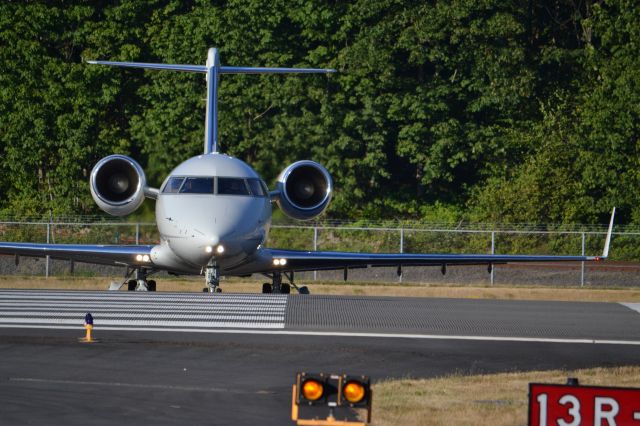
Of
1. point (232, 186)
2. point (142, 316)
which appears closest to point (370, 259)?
point (232, 186)

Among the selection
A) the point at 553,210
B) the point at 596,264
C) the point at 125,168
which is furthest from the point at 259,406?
the point at 553,210

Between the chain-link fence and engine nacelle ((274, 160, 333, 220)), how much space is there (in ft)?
34.8

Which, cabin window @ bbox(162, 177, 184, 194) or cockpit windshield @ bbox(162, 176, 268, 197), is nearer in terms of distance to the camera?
cockpit windshield @ bbox(162, 176, 268, 197)

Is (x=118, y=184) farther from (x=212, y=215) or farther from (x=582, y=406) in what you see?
(x=582, y=406)

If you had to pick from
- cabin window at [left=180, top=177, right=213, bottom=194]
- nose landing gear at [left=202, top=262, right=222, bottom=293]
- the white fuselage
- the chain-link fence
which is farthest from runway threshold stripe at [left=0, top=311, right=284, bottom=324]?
the chain-link fence

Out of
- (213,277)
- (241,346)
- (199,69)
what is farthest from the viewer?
(199,69)

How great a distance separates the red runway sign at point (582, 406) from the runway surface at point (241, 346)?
9.30 feet

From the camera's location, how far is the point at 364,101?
155 feet

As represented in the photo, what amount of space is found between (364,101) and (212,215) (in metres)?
24.6

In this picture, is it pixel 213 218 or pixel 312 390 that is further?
pixel 213 218

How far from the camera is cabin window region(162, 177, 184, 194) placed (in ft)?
80.1

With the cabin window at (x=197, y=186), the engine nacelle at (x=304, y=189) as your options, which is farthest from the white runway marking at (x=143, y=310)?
the engine nacelle at (x=304, y=189)

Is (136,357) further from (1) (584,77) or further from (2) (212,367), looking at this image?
(1) (584,77)

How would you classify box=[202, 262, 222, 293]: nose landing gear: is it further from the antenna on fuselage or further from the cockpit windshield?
the antenna on fuselage
